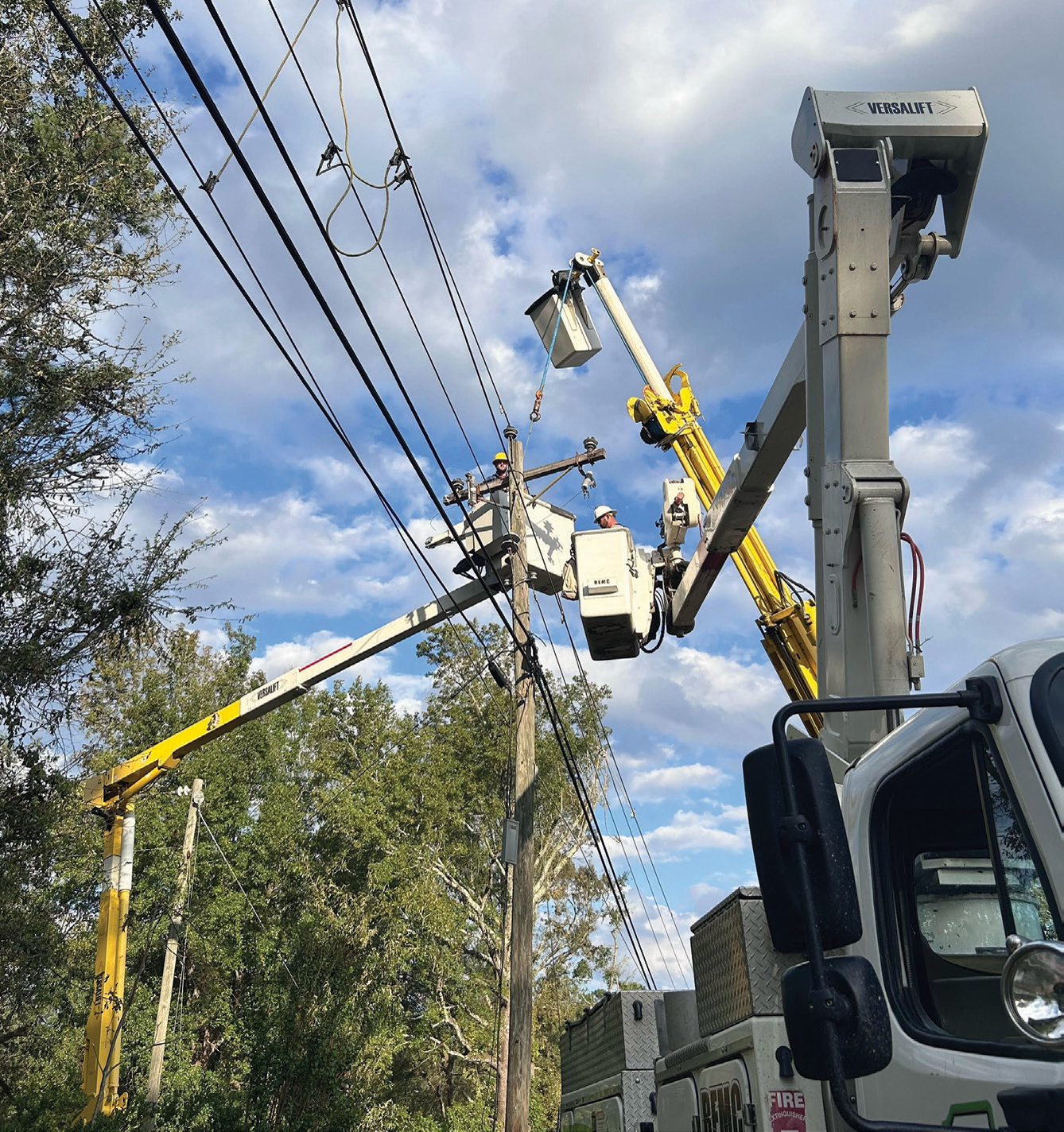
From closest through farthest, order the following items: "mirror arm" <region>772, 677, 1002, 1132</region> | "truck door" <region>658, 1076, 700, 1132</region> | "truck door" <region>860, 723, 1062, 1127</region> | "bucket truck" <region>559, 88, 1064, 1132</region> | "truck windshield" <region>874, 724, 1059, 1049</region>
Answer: "mirror arm" <region>772, 677, 1002, 1132</region>, "bucket truck" <region>559, 88, 1064, 1132</region>, "truck door" <region>860, 723, 1062, 1127</region>, "truck windshield" <region>874, 724, 1059, 1049</region>, "truck door" <region>658, 1076, 700, 1132</region>

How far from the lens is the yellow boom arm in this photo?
38.1 feet

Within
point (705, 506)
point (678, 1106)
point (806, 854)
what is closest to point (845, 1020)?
point (806, 854)

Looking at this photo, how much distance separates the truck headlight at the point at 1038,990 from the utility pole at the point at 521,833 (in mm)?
10760

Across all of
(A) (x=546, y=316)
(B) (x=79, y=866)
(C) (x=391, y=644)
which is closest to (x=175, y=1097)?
(C) (x=391, y=644)

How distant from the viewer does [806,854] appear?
2307 mm

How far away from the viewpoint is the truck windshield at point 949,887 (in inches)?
98.7

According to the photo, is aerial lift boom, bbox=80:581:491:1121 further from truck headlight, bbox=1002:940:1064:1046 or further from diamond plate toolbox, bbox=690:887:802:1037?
truck headlight, bbox=1002:940:1064:1046

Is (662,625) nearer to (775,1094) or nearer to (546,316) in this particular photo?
(546,316)

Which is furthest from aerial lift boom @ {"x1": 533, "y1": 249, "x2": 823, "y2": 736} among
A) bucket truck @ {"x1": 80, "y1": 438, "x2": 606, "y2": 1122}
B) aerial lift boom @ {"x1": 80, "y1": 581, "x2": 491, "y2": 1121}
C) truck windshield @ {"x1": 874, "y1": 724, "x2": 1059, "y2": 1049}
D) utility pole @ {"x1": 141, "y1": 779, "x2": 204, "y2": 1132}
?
utility pole @ {"x1": 141, "y1": 779, "x2": 204, "y2": 1132}

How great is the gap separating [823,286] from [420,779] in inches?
1044

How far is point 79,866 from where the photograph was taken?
27812mm

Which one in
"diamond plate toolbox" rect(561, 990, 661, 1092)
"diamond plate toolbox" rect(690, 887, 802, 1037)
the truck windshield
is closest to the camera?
the truck windshield

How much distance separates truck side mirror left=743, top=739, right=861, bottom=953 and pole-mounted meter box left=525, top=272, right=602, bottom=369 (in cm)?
921

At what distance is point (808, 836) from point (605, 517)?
28.7 ft
